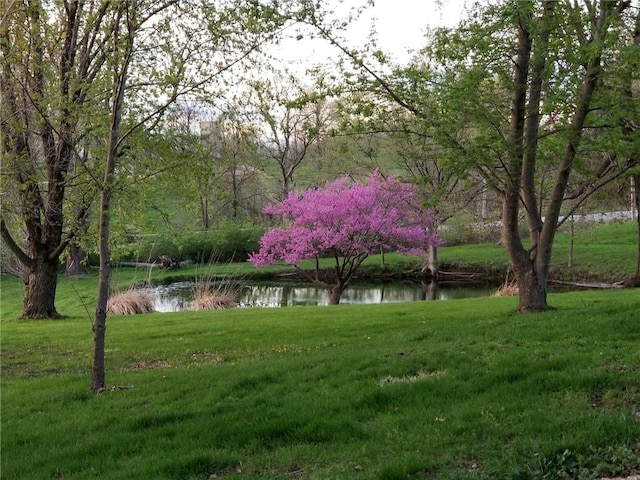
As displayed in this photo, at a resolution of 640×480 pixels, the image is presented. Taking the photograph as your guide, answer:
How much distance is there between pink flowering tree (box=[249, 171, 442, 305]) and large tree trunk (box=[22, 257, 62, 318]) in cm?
914

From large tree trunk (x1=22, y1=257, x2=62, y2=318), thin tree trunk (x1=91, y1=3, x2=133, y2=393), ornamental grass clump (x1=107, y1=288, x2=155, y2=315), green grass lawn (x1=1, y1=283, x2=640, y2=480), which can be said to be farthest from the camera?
ornamental grass clump (x1=107, y1=288, x2=155, y2=315)

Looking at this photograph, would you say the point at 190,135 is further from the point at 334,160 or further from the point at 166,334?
the point at 334,160

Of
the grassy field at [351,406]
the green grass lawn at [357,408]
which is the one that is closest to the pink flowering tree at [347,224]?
the grassy field at [351,406]

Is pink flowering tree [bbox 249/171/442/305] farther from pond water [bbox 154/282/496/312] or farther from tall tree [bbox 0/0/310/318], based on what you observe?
tall tree [bbox 0/0/310/318]

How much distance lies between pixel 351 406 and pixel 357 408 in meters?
0.06

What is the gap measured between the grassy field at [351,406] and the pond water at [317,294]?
14901 millimetres

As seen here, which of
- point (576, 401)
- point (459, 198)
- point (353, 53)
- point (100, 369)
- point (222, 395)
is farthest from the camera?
point (459, 198)

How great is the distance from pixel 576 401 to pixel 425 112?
20.8 ft

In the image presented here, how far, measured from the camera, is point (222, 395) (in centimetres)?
638

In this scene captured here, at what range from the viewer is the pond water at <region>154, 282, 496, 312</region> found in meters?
24.9

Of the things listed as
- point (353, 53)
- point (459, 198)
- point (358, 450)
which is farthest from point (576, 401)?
point (459, 198)

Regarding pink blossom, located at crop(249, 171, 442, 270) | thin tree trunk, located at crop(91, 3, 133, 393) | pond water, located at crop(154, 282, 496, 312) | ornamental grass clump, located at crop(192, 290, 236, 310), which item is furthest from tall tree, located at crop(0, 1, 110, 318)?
pink blossom, located at crop(249, 171, 442, 270)

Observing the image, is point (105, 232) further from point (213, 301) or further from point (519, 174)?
point (213, 301)

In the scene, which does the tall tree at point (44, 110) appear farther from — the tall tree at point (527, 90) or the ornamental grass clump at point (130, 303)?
the tall tree at point (527, 90)
